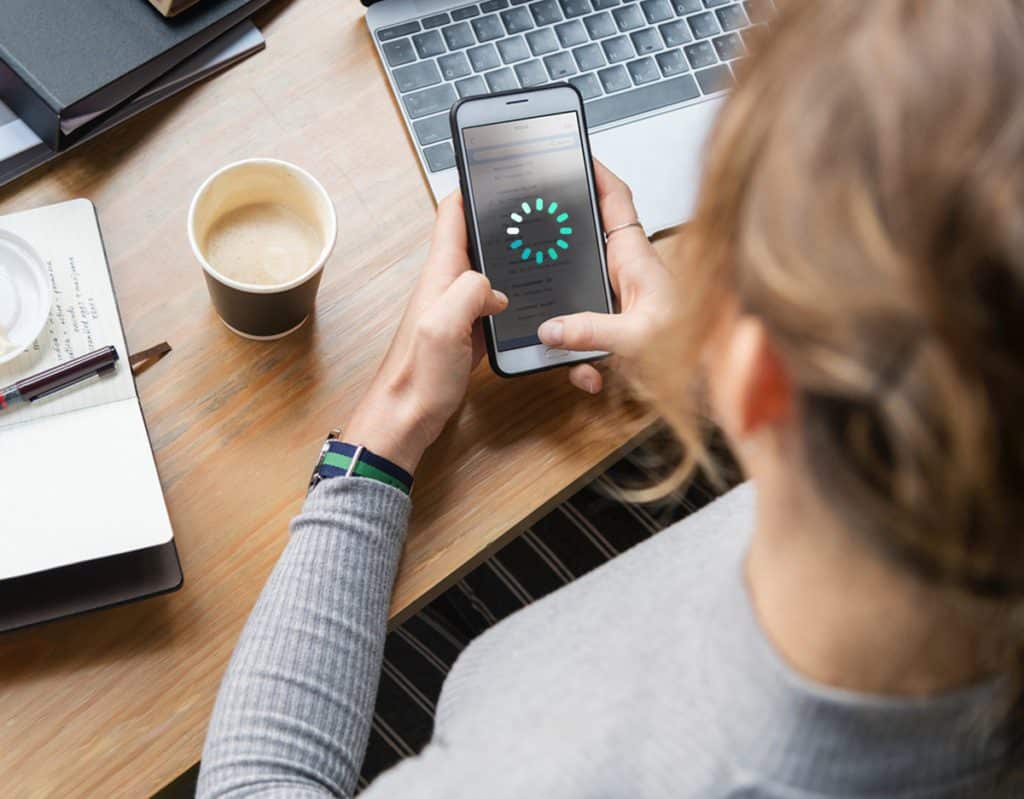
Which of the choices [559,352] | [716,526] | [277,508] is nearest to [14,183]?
[277,508]

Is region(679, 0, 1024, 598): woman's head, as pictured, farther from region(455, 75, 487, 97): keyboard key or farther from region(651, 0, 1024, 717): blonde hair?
region(455, 75, 487, 97): keyboard key

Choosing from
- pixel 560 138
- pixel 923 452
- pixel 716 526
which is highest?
pixel 923 452

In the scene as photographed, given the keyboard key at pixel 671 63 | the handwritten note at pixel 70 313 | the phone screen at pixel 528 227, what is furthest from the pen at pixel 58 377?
the keyboard key at pixel 671 63

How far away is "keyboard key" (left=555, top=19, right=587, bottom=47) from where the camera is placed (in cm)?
77

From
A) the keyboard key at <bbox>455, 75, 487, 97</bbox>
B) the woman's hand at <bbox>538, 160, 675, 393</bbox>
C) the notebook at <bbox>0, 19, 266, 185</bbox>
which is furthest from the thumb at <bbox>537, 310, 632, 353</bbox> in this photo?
the notebook at <bbox>0, 19, 266, 185</bbox>

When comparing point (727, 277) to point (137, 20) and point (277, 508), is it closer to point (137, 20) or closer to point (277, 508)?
point (277, 508)

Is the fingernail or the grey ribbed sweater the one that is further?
the fingernail

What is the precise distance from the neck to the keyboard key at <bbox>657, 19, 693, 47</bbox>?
51 centimetres

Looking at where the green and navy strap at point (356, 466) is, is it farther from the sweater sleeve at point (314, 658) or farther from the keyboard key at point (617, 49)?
the keyboard key at point (617, 49)

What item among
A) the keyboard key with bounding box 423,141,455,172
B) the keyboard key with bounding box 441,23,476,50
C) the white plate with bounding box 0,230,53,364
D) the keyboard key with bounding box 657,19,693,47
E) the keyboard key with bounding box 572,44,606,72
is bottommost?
the keyboard key with bounding box 657,19,693,47

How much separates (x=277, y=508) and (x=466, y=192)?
9.9 inches

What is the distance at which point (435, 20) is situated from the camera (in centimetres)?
76

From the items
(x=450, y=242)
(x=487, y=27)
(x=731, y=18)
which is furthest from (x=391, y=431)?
(x=731, y=18)

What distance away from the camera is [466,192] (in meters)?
0.68
